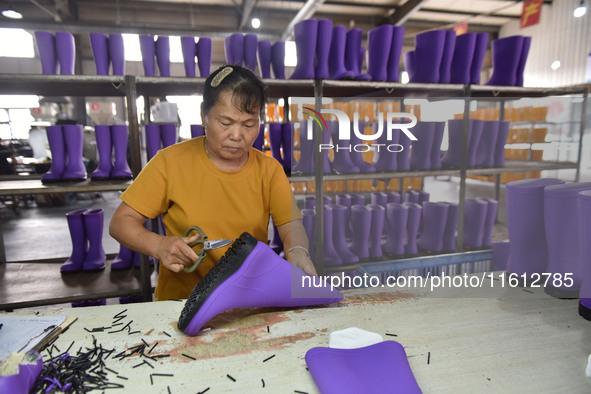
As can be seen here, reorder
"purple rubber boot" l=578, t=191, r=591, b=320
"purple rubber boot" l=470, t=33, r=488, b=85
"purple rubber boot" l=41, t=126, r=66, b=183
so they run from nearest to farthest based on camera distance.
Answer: "purple rubber boot" l=578, t=191, r=591, b=320 < "purple rubber boot" l=41, t=126, r=66, b=183 < "purple rubber boot" l=470, t=33, r=488, b=85

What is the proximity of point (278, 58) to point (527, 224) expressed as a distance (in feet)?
6.69

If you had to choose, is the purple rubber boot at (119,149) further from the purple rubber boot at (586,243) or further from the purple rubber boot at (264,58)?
the purple rubber boot at (586,243)

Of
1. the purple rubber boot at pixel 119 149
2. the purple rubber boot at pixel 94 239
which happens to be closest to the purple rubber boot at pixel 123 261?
the purple rubber boot at pixel 94 239

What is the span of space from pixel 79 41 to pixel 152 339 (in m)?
9.97

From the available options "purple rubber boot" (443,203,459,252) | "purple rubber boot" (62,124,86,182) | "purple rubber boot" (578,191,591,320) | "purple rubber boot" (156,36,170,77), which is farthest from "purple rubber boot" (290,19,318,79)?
"purple rubber boot" (578,191,591,320)

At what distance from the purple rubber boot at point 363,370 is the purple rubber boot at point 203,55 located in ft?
7.08

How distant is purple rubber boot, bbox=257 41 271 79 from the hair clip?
4.47ft

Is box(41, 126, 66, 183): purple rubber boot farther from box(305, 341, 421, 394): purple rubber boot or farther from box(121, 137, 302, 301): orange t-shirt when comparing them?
box(305, 341, 421, 394): purple rubber boot

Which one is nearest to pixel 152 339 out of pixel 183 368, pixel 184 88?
pixel 183 368

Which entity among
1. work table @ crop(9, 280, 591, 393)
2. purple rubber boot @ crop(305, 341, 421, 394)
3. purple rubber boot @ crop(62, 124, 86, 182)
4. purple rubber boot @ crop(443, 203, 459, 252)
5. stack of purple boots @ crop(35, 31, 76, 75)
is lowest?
purple rubber boot @ crop(443, 203, 459, 252)

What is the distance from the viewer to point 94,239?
2.56 meters

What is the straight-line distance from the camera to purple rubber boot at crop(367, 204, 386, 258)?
98.0 inches

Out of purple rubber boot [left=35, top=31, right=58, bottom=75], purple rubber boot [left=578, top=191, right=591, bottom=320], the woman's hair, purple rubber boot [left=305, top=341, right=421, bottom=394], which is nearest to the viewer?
purple rubber boot [left=305, top=341, right=421, bottom=394]

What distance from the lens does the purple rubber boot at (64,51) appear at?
2244mm
